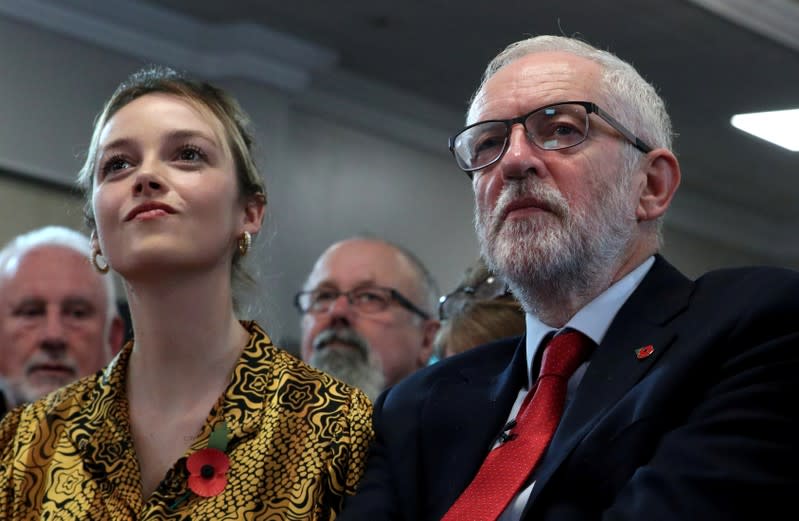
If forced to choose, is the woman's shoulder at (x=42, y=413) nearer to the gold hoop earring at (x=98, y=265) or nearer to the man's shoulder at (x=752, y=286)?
the gold hoop earring at (x=98, y=265)

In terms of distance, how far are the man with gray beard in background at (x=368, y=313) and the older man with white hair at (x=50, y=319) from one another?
2.26 feet

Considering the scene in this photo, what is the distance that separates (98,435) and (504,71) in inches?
36.4

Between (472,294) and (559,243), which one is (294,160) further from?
(559,243)

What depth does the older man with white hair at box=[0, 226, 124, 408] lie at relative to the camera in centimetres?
304

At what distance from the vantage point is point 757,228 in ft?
32.4

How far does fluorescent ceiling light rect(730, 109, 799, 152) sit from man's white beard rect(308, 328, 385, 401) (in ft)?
14.2

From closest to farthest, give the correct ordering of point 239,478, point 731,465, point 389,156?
point 731,465, point 239,478, point 389,156

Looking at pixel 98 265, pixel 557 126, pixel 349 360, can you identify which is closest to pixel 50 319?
pixel 349 360

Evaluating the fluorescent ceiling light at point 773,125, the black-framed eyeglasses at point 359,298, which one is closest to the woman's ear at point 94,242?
the black-framed eyeglasses at point 359,298

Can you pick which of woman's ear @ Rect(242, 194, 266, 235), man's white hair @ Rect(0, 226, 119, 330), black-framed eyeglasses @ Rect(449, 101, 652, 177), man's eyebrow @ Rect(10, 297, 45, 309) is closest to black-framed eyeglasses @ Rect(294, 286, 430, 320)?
man's white hair @ Rect(0, 226, 119, 330)

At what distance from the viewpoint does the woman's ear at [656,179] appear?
2.10 m

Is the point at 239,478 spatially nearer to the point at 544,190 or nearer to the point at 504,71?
the point at 544,190

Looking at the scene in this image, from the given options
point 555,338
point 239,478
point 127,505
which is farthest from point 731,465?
point 127,505

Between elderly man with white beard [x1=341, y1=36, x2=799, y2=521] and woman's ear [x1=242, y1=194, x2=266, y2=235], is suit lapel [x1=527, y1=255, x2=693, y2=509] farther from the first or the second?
woman's ear [x1=242, y1=194, x2=266, y2=235]
